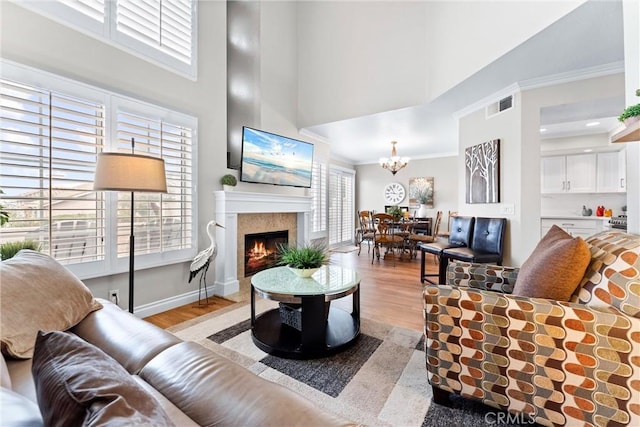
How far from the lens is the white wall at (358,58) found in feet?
12.1

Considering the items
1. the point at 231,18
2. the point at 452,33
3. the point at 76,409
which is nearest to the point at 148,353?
the point at 76,409

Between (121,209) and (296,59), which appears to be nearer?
(121,209)

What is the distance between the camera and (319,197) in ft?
18.7

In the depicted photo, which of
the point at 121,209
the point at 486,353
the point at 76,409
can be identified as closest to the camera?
the point at 76,409

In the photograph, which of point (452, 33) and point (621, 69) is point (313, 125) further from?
point (621, 69)

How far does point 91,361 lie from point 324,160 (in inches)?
212

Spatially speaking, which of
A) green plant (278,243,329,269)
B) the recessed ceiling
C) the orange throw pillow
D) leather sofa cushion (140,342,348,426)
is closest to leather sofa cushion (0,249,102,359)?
leather sofa cushion (140,342,348,426)

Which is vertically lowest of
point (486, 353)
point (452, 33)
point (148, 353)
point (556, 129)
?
point (486, 353)

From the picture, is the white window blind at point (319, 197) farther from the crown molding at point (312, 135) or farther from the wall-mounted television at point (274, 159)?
the wall-mounted television at point (274, 159)

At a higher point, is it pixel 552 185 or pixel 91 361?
pixel 552 185

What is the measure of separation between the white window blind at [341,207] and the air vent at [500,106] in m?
4.15

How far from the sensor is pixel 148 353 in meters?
1.01

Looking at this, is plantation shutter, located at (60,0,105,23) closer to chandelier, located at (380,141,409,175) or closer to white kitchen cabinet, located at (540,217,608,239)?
chandelier, located at (380,141,409,175)

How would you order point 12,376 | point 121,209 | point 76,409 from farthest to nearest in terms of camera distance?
point 121,209
point 12,376
point 76,409
